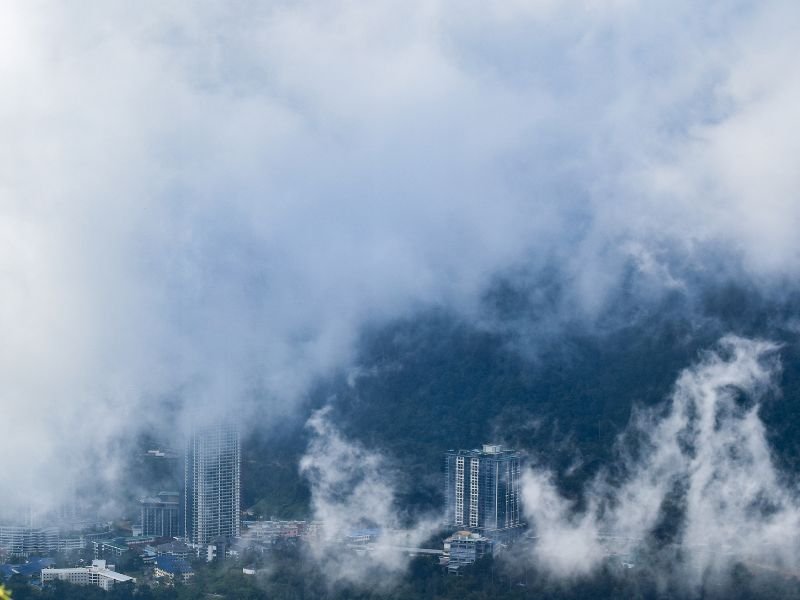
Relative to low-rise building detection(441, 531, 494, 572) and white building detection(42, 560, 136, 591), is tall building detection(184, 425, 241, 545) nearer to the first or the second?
white building detection(42, 560, 136, 591)

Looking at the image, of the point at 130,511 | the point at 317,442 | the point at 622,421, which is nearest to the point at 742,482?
the point at 622,421

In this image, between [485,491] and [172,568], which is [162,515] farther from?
[485,491]

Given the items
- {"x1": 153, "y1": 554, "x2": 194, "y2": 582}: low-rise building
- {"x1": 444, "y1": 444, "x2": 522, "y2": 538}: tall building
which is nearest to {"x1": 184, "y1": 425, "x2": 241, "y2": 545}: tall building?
{"x1": 153, "y1": 554, "x2": 194, "y2": 582}: low-rise building

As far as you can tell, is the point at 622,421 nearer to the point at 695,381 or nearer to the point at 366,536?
the point at 695,381

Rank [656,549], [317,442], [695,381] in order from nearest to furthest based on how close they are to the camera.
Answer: [656,549] < [695,381] < [317,442]

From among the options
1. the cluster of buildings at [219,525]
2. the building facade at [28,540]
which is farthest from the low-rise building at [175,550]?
the building facade at [28,540]

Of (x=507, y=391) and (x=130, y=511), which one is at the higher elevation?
(x=507, y=391)
